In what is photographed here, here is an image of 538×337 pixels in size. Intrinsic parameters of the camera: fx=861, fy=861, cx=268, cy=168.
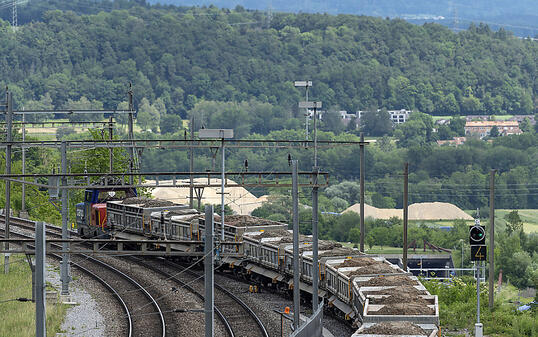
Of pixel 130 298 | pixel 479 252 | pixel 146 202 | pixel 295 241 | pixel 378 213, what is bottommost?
pixel 378 213

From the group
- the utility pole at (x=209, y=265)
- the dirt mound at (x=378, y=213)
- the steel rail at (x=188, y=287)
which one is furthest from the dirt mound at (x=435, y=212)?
the utility pole at (x=209, y=265)

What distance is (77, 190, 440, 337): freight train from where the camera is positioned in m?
26.0

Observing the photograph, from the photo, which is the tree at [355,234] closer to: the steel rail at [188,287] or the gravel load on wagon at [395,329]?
the steel rail at [188,287]

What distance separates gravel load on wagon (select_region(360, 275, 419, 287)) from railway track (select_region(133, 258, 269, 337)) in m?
4.18

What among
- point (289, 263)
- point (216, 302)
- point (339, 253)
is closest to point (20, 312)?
point (216, 302)

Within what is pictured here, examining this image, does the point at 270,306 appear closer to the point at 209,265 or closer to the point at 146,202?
the point at 209,265

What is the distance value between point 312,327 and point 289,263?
1124 cm

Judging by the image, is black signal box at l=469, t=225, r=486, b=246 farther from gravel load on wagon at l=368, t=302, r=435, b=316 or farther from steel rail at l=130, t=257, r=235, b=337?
steel rail at l=130, t=257, r=235, b=337

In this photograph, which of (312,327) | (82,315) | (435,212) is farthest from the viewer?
(435,212)

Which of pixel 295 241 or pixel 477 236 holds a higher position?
pixel 477 236

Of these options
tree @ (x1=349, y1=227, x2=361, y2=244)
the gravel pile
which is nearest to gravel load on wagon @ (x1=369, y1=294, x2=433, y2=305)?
the gravel pile

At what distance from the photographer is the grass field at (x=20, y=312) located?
3222cm

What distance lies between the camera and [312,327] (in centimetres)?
2677

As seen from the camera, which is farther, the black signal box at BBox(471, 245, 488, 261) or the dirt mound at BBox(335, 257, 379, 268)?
the dirt mound at BBox(335, 257, 379, 268)
